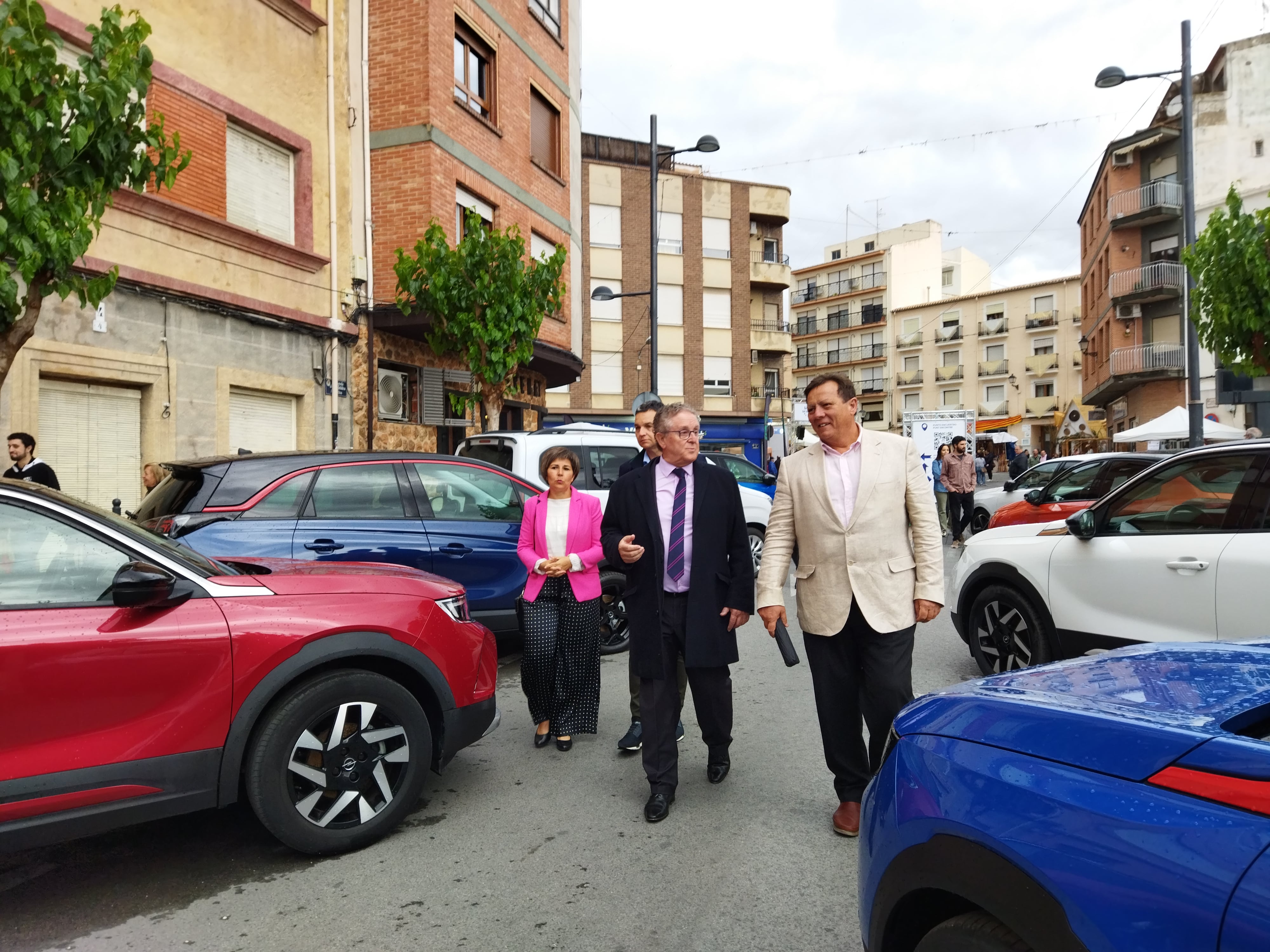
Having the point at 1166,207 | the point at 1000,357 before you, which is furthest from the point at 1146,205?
the point at 1000,357

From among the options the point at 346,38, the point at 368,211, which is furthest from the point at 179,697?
the point at 346,38

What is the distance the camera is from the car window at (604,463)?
889cm

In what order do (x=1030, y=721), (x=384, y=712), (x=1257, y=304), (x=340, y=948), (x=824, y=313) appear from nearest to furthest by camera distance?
1. (x=1030, y=721)
2. (x=340, y=948)
3. (x=384, y=712)
4. (x=1257, y=304)
5. (x=824, y=313)

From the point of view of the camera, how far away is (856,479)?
3779 millimetres

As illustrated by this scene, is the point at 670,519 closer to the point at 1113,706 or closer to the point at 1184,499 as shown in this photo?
the point at 1113,706

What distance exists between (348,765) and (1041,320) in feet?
205

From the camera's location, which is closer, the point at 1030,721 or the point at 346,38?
the point at 1030,721

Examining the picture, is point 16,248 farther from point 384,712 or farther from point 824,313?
point 824,313

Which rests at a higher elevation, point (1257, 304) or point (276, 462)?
point (1257, 304)

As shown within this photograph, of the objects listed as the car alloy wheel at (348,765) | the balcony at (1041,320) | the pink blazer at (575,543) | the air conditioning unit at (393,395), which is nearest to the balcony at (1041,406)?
the balcony at (1041,320)

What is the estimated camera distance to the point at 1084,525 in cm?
524

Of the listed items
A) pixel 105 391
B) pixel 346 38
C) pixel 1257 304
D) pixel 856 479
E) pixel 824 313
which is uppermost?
pixel 824 313

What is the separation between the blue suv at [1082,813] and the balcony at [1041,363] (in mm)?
61479

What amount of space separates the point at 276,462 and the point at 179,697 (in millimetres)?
2850
